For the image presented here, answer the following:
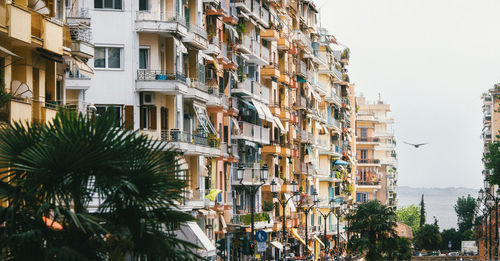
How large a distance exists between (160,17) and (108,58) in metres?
3.17

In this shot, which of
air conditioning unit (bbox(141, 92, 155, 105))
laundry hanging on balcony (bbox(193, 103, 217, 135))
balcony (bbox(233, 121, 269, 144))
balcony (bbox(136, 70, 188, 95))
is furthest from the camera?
balcony (bbox(233, 121, 269, 144))

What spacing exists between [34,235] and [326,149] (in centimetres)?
8806

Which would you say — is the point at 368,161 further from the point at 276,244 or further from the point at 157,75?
the point at 157,75

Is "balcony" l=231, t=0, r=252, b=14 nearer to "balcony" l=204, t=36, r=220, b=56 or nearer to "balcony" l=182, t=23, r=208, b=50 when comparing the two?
"balcony" l=204, t=36, r=220, b=56

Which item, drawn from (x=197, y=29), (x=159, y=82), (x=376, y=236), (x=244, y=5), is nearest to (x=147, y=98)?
(x=159, y=82)

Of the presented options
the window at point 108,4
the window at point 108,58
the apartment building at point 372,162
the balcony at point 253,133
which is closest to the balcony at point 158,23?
the window at point 108,4

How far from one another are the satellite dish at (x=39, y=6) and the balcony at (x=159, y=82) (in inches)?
625

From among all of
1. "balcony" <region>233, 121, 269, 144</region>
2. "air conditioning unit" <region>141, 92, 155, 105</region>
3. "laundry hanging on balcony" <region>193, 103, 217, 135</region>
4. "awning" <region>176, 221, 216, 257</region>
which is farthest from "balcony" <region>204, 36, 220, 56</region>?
"awning" <region>176, 221, 216, 257</region>

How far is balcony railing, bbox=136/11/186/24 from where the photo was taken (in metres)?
47.7

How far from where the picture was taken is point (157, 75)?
47.7 m

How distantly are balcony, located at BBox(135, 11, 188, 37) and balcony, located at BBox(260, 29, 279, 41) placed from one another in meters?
29.9

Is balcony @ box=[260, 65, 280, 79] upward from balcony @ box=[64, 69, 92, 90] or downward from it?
upward

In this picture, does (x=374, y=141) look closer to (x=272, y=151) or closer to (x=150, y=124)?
(x=272, y=151)

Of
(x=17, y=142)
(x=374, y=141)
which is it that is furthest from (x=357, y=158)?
(x=17, y=142)
